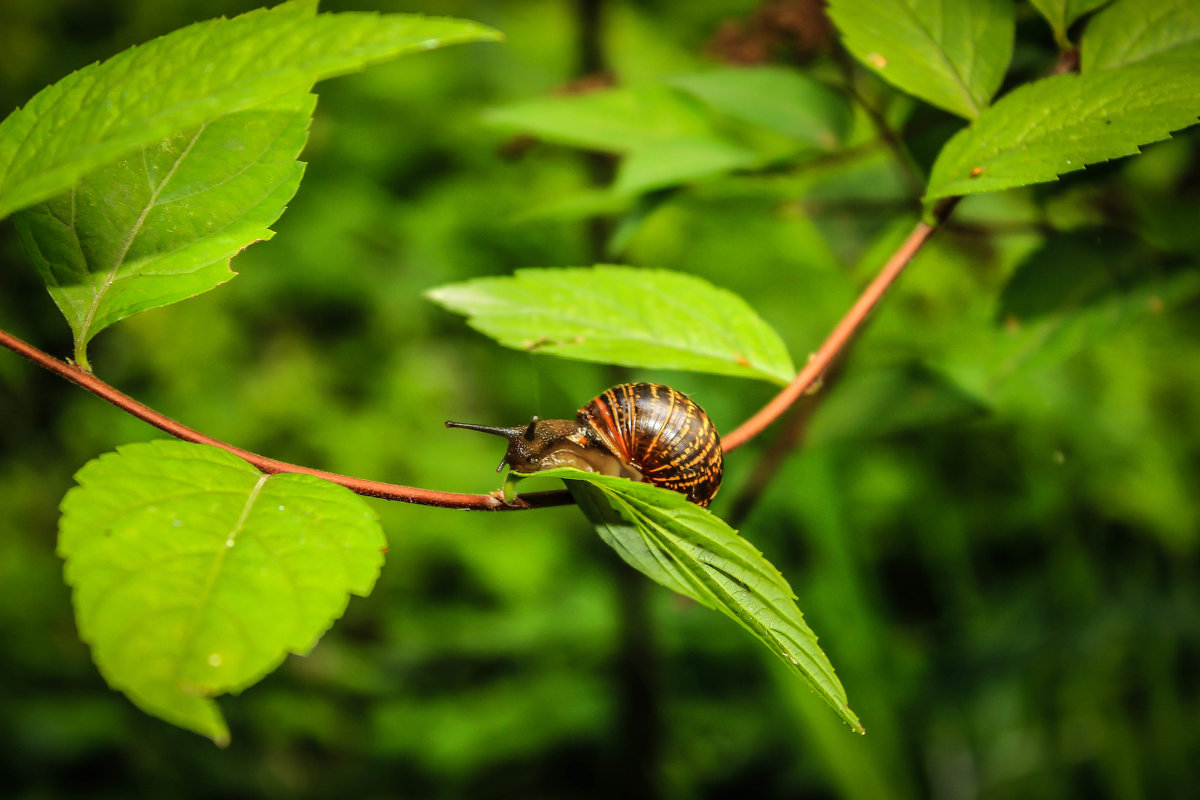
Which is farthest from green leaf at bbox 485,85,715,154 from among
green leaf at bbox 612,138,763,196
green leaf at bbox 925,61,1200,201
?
green leaf at bbox 925,61,1200,201

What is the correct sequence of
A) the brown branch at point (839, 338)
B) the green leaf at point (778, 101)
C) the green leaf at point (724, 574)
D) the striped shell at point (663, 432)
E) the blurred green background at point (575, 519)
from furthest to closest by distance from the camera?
the blurred green background at point (575, 519) < the green leaf at point (778, 101) < the striped shell at point (663, 432) < the brown branch at point (839, 338) < the green leaf at point (724, 574)

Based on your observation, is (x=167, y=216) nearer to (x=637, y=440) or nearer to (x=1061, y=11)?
(x=637, y=440)

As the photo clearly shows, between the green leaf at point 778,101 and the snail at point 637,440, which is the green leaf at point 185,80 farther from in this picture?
the green leaf at point 778,101

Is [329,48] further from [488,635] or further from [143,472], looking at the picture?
[488,635]

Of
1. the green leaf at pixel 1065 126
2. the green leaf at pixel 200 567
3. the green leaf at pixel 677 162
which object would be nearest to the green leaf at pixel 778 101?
the green leaf at pixel 677 162

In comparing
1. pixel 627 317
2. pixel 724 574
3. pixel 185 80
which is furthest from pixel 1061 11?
pixel 185 80

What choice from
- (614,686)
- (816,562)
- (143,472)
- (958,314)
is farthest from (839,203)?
(614,686)
